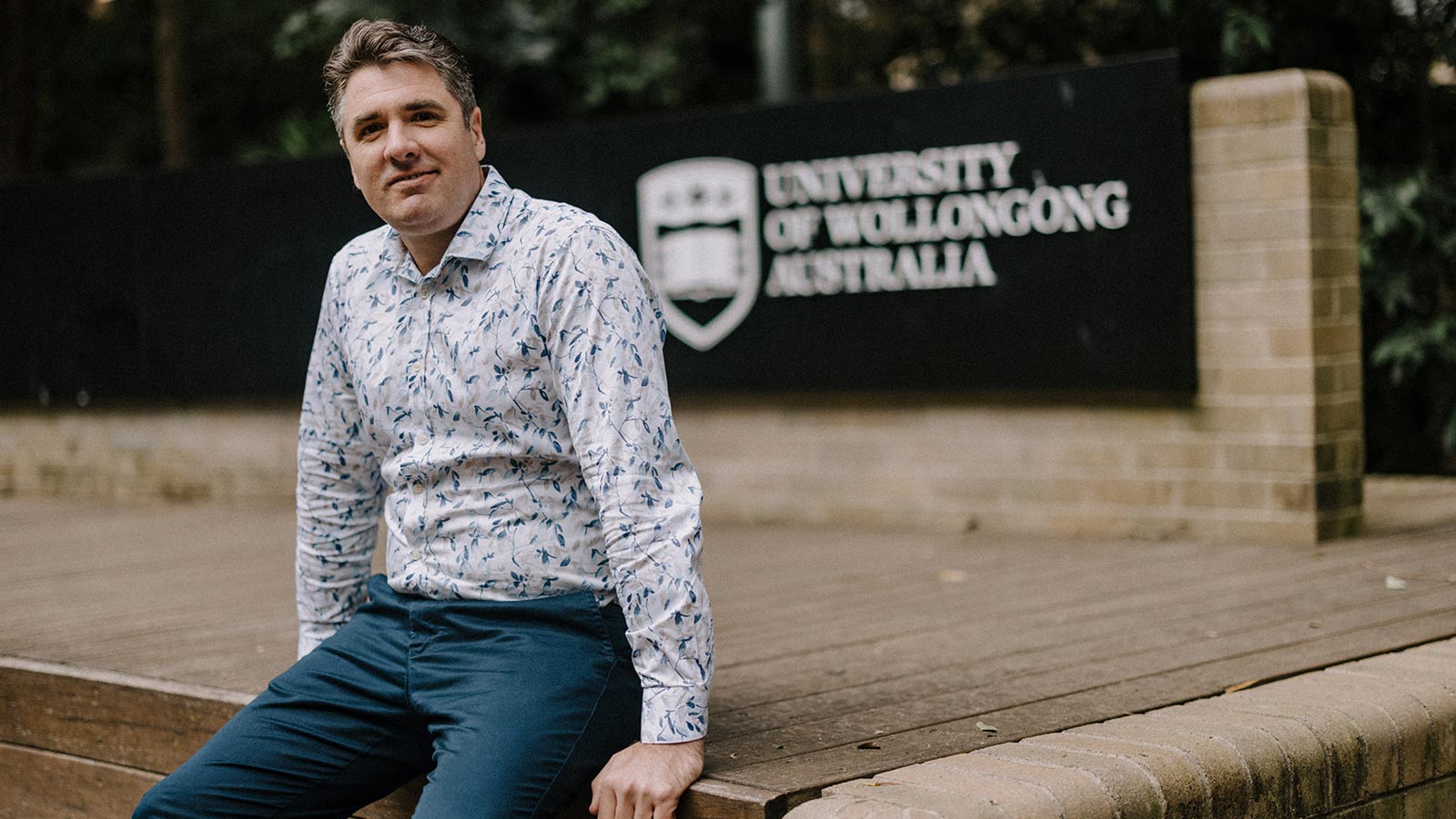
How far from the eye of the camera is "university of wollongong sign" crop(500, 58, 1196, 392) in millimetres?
6676

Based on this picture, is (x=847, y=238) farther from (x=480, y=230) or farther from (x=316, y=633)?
(x=480, y=230)

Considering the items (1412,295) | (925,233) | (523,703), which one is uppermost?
(925,233)

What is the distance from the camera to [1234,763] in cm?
313

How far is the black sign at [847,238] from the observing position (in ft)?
22.0

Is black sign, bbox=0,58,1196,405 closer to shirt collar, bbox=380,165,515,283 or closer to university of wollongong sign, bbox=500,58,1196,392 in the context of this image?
university of wollongong sign, bbox=500,58,1196,392

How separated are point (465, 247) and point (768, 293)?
470 cm

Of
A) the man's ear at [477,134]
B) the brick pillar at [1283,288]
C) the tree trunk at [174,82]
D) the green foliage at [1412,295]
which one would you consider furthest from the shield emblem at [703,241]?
the tree trunk at [174,82]

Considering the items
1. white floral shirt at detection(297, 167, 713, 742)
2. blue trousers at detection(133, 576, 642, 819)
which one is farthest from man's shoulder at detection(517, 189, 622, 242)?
blue trousers at detection(133, 576, 642, 819)

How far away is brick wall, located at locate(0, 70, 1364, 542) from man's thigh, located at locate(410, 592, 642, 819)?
160 inches

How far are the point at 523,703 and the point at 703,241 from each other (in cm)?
516

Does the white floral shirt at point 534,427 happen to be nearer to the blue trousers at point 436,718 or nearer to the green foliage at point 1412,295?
the blue trousers at point 436,718

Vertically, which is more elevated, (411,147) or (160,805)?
(411,147)

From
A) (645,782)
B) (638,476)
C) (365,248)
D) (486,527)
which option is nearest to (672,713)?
(645,782)

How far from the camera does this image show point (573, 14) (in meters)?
13.2
